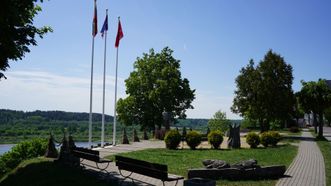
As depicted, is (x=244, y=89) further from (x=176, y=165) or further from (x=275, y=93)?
(x=176, y=165)

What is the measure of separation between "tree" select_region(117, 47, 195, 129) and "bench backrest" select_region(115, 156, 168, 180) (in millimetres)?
31401

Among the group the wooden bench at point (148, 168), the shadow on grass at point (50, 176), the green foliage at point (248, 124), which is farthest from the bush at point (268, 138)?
the green foliage at point (248, 124)

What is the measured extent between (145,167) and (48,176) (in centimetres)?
457

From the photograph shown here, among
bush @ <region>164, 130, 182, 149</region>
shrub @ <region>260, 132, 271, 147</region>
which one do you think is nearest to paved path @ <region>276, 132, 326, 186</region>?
shrub @ <region>260, 132, 271, 147</region>

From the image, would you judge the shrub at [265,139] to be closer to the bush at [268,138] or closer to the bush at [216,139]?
the bush at [268,138]

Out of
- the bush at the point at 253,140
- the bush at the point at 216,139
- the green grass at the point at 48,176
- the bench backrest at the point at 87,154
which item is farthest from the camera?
the bush at the point at 253,140

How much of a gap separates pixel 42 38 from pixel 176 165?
336 inches

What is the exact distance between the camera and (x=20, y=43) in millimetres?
15211

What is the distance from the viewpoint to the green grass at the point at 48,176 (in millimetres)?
12828

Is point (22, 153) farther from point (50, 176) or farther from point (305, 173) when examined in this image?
point (305, 173)

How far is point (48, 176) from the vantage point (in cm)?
1409

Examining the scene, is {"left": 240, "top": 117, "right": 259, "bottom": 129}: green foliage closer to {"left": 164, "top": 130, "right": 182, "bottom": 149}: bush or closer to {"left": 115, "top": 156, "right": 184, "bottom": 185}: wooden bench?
{"left": 164, "top": 130, "right": 182, "bottom": 149}: bush

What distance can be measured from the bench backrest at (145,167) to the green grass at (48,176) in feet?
3.35

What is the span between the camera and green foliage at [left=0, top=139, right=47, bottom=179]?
932 inches
